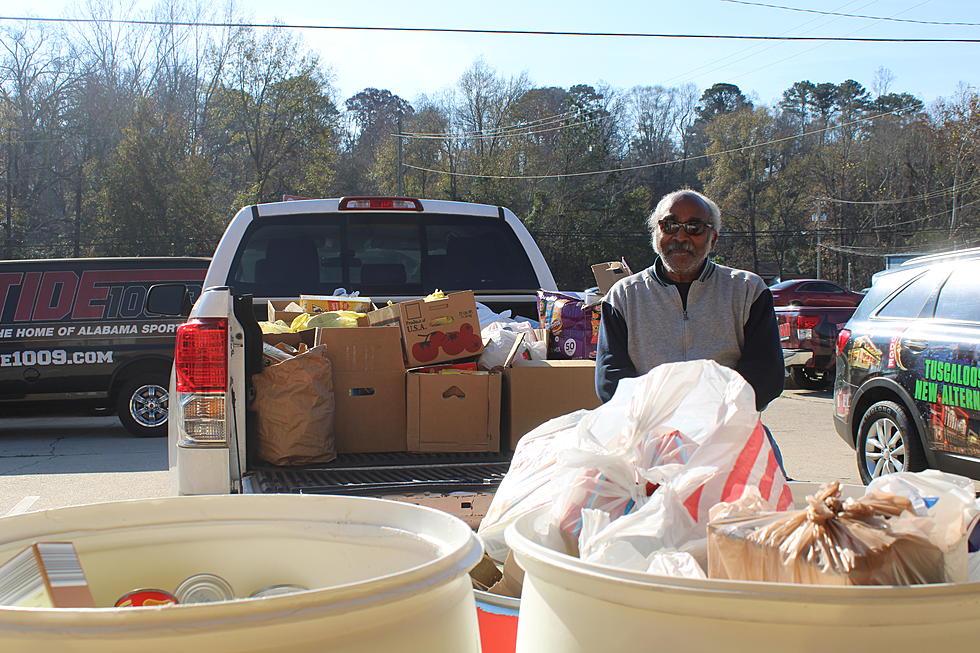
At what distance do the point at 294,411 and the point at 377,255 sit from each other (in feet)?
6.10

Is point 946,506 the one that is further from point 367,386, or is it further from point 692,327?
point 367,386

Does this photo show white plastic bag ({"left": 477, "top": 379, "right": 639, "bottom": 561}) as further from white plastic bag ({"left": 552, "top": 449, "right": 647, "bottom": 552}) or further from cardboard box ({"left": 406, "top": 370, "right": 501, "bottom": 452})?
cardboard box ({"left": 406, "top": 370, "right": 501, "bottom": 452})

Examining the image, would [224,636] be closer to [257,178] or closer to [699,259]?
[699,259]

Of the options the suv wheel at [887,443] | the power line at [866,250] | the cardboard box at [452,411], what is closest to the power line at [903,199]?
the power line at [866,250]

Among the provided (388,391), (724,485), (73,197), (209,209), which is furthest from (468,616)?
(73,197)

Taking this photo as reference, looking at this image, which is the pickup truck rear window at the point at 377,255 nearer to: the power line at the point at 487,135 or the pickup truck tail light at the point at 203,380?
the pickup truck tail light at the point at 203,380

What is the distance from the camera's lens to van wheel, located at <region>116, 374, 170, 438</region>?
11.5 metres

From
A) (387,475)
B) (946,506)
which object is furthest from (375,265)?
(946,506)

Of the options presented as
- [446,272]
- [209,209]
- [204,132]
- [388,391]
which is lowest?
[388,391]

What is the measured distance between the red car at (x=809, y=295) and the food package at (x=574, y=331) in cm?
242

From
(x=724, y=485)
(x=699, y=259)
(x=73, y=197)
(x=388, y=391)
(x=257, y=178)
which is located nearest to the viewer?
(x=724, y=485)

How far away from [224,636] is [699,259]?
279 cm

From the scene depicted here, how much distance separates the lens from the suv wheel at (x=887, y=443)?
22.6 feet

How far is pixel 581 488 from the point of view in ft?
5.74
